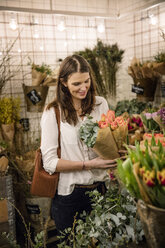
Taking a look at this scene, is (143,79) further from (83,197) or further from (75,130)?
(83,197)

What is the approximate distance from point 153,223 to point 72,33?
340cm

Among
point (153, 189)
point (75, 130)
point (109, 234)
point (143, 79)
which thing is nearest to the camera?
point (153, 189)

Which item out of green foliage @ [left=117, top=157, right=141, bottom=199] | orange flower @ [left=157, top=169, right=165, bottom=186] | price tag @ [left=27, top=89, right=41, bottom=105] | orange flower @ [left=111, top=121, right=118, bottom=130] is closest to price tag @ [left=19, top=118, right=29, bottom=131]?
price tag @ [left=27, top=89, right=41, bottom=105]

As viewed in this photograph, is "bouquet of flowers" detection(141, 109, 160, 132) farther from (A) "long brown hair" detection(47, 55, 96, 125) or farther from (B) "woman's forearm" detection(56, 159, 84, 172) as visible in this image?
(B) "woman's forearm" detection(56, 159, 84, 172)

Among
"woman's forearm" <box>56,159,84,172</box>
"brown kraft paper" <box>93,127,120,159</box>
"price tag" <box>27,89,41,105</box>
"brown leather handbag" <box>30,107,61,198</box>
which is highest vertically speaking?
"price tag" <box>27,89,41,105</box>

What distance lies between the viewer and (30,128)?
11.7ft

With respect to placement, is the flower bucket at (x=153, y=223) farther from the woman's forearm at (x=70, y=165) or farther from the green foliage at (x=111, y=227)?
the woman's forearm at (x=70, y=165)

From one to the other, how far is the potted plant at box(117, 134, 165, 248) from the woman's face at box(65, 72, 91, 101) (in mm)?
997

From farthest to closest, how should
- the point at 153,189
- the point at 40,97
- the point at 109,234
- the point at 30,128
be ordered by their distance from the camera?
the point at 30,128 → the point at 40,97 → the point at 109,234 → the point at 153,189

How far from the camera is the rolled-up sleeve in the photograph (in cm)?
174

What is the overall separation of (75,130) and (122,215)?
2.44 ft

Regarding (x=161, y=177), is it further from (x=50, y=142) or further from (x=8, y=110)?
(x=8, y=110)

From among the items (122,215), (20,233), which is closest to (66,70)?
(122,215)

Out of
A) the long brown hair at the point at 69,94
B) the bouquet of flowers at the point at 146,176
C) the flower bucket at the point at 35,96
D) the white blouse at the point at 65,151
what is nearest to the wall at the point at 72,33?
the flower bucket at the point at 35,96
